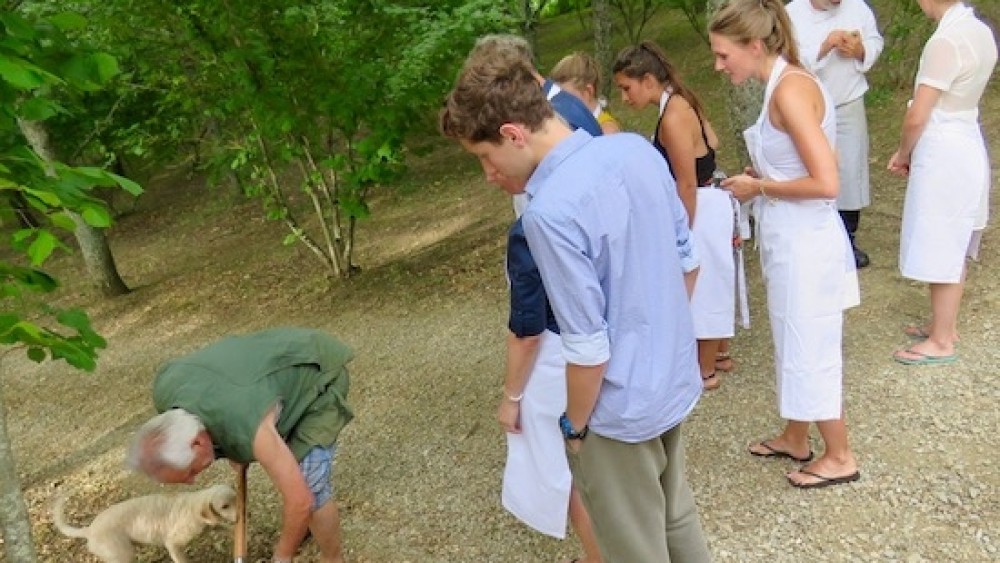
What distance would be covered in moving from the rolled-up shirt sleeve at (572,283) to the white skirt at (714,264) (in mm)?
1838

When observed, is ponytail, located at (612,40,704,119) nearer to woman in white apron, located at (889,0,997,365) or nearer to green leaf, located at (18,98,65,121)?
woman in white apron, located at (889,0,997,365)

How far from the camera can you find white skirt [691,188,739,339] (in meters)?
3.61

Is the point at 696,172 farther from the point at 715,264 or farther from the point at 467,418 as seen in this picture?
the point at 467,418

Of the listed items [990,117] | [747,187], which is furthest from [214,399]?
[990,117]

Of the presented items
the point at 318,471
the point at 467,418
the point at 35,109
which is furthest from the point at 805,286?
the point at 35,109

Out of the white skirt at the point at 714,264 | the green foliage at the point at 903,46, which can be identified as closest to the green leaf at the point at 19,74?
the white skirt at the point at 714,264

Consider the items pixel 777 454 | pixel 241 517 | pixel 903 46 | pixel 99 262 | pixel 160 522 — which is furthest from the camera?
pixel 903 46

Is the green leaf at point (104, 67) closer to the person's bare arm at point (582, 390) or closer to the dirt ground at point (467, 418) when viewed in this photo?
the person's bare arm at point (582, 390)

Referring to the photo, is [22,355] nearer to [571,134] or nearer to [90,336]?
[90,336]

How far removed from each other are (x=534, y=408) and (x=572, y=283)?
2.56 feet

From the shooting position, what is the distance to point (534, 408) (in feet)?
8.02

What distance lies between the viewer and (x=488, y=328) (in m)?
5.36

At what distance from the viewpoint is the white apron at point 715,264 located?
361 centimetres

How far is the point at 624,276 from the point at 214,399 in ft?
4.71
